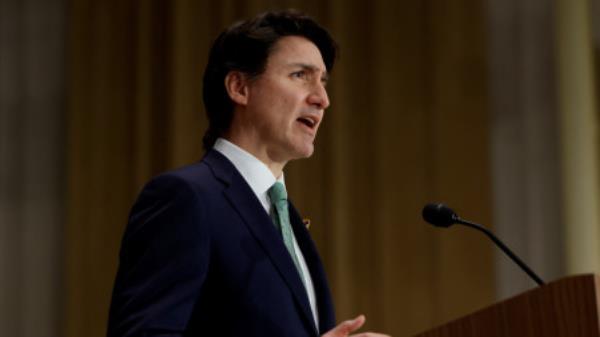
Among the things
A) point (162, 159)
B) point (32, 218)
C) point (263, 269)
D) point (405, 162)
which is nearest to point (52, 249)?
point (32, 218)

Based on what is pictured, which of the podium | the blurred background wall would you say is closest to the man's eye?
the podium

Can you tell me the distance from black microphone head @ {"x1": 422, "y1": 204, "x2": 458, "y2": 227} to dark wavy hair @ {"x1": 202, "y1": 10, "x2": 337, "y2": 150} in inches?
20.9

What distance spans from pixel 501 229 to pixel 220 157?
260 centimetres

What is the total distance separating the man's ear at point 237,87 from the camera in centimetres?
228

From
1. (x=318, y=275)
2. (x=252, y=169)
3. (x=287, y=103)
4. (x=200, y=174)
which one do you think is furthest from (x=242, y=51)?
(x=318, y=275)

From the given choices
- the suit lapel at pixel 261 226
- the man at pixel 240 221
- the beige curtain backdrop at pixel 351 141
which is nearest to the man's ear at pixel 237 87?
the man at pixel 240 221

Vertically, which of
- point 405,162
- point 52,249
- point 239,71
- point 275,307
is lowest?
point 52,249

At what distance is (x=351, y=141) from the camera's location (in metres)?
4.71

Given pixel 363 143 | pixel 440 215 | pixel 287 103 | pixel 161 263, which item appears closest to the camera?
pixel 161 263

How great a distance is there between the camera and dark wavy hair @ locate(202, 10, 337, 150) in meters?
2.30

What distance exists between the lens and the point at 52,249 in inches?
194

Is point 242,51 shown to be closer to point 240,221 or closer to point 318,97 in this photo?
point 318,97

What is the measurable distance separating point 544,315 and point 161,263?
2.34ft

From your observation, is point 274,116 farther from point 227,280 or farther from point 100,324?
point 100,324
